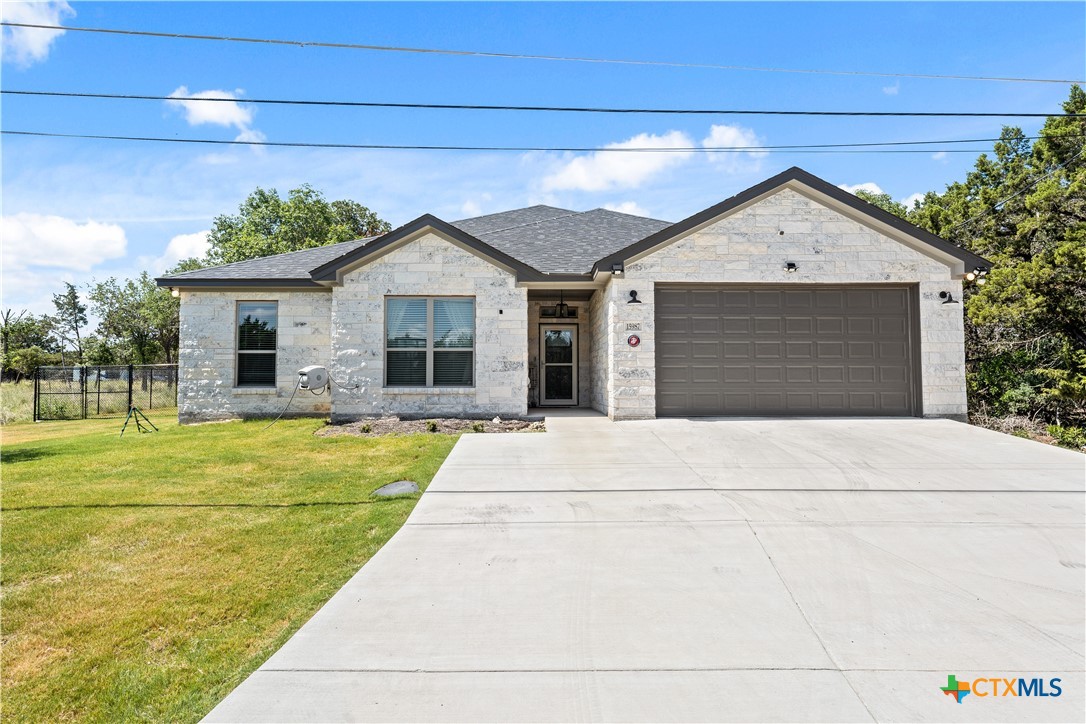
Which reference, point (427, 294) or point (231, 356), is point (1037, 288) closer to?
point (427, 294)

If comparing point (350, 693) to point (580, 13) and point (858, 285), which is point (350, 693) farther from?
point (858, 285)

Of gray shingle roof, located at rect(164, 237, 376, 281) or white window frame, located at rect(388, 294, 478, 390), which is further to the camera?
gray shingle roof, located at rect(164, 237, 376, 281)

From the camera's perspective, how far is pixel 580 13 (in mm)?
7840

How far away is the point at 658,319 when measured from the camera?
33.1 ft

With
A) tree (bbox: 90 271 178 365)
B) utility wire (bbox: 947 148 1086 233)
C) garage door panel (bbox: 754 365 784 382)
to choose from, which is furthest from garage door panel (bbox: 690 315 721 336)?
tree (bbox: 90 271 178 365)

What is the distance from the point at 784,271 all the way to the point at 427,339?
7537mm

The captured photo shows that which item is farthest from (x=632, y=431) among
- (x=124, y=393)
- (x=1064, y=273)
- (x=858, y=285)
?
(x=124, y=393)

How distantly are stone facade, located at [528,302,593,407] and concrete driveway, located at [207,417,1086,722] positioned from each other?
711 centimetres

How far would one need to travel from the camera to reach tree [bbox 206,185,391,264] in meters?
33.0

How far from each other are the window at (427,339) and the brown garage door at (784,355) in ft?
13.4

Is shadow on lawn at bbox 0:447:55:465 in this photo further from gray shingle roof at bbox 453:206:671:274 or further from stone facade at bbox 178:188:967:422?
gray shingle roof at bbox 453:206:671:274

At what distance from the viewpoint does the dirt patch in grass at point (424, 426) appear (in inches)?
378

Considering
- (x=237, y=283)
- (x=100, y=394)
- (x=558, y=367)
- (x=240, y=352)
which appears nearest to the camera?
(x=237, y=283)

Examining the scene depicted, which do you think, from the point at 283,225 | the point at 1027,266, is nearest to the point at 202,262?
the point at 283,225
